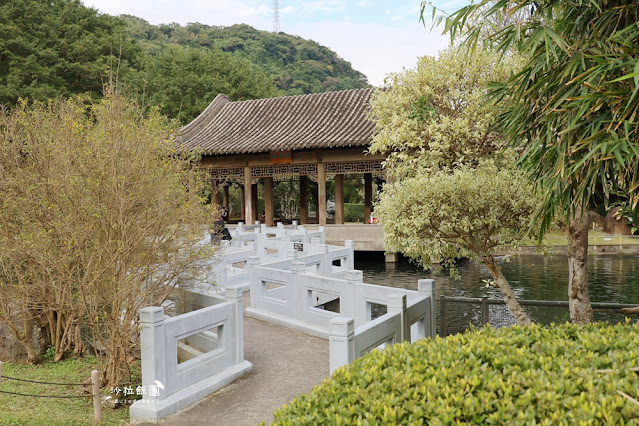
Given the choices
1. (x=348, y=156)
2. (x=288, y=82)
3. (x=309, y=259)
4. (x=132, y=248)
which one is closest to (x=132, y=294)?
(x=132, y=248)

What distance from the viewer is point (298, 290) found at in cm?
770

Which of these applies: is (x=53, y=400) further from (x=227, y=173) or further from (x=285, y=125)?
(x=227, y=173)

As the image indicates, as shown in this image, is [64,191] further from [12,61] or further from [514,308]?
[12,61]

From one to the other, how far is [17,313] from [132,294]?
2302mm

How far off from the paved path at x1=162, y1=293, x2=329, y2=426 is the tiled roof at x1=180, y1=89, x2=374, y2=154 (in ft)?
31.6

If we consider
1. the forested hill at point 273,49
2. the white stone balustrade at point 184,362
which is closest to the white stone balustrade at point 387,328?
the white stone balustrade at point 184,362

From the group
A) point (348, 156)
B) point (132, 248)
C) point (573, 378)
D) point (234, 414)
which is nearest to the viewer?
point (573, 378)

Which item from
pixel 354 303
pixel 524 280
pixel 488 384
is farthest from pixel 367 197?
pixel 488 384

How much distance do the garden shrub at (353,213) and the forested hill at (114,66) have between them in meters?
9.91

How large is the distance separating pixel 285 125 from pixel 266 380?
14.2 m

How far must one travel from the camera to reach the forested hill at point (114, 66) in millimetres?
22078

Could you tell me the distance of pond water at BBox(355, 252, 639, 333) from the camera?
10734 mm

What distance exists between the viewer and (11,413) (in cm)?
529

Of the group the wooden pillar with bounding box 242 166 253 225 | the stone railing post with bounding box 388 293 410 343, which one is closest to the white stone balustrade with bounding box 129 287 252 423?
the stone railing post with bounding box 388 293 410 343
